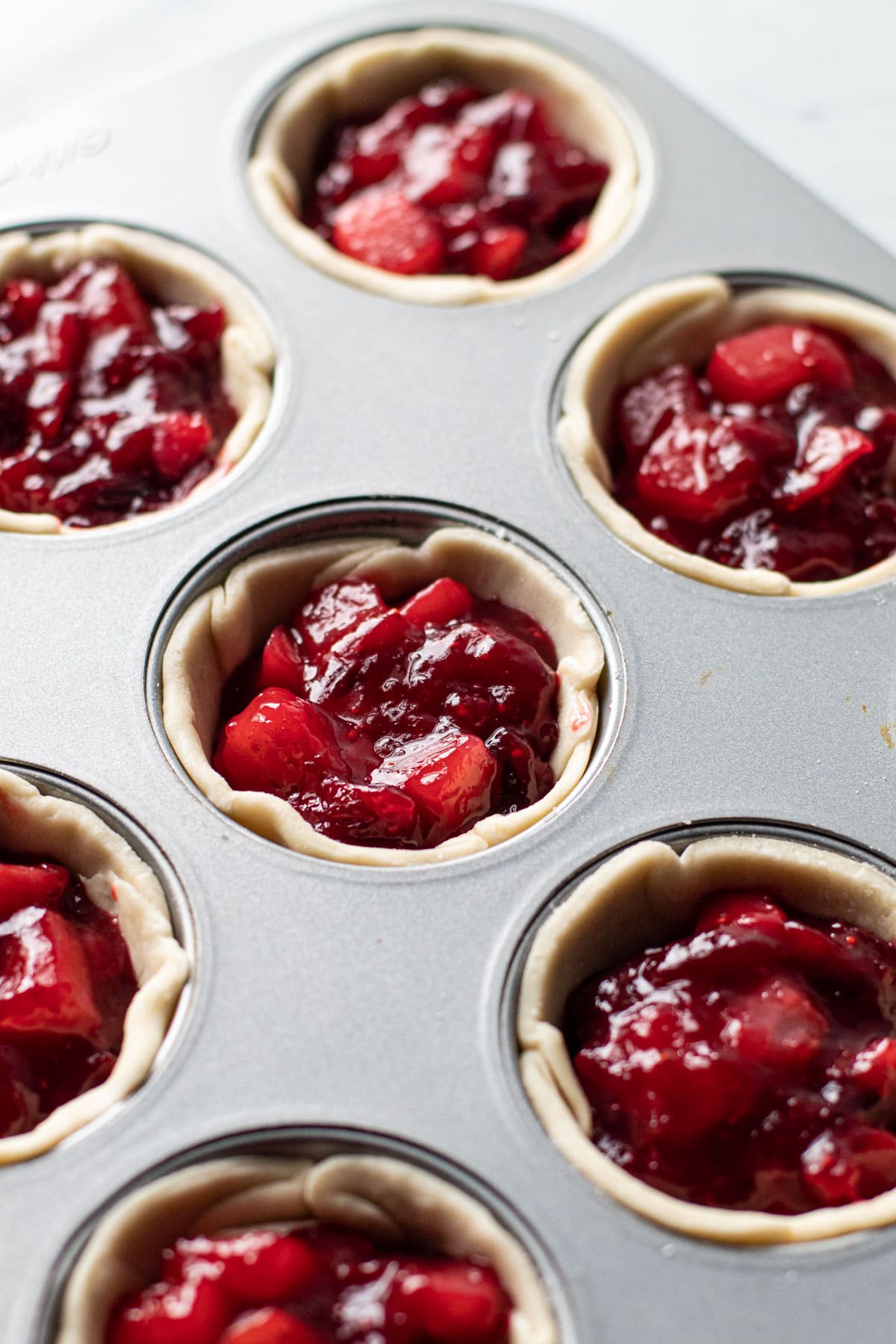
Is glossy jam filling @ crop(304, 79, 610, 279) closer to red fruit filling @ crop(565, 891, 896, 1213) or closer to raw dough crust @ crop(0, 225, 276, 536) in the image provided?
raw dough crust @ crop(0, 225, 276, 536)

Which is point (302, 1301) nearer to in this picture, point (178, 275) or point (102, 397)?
point (102, 397)

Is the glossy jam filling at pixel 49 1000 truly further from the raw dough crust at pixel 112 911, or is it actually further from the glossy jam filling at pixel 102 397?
the glossy jam filling at pixel 102 397

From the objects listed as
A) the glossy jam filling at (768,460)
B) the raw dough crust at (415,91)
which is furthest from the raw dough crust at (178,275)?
the glossy jam filling at (768,460)

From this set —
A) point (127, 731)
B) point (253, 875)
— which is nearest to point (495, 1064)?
point (253, 875)

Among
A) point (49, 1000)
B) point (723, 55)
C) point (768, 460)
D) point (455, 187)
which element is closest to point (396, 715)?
point (49, 1000)

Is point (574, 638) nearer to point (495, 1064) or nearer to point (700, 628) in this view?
point (700, 628)
